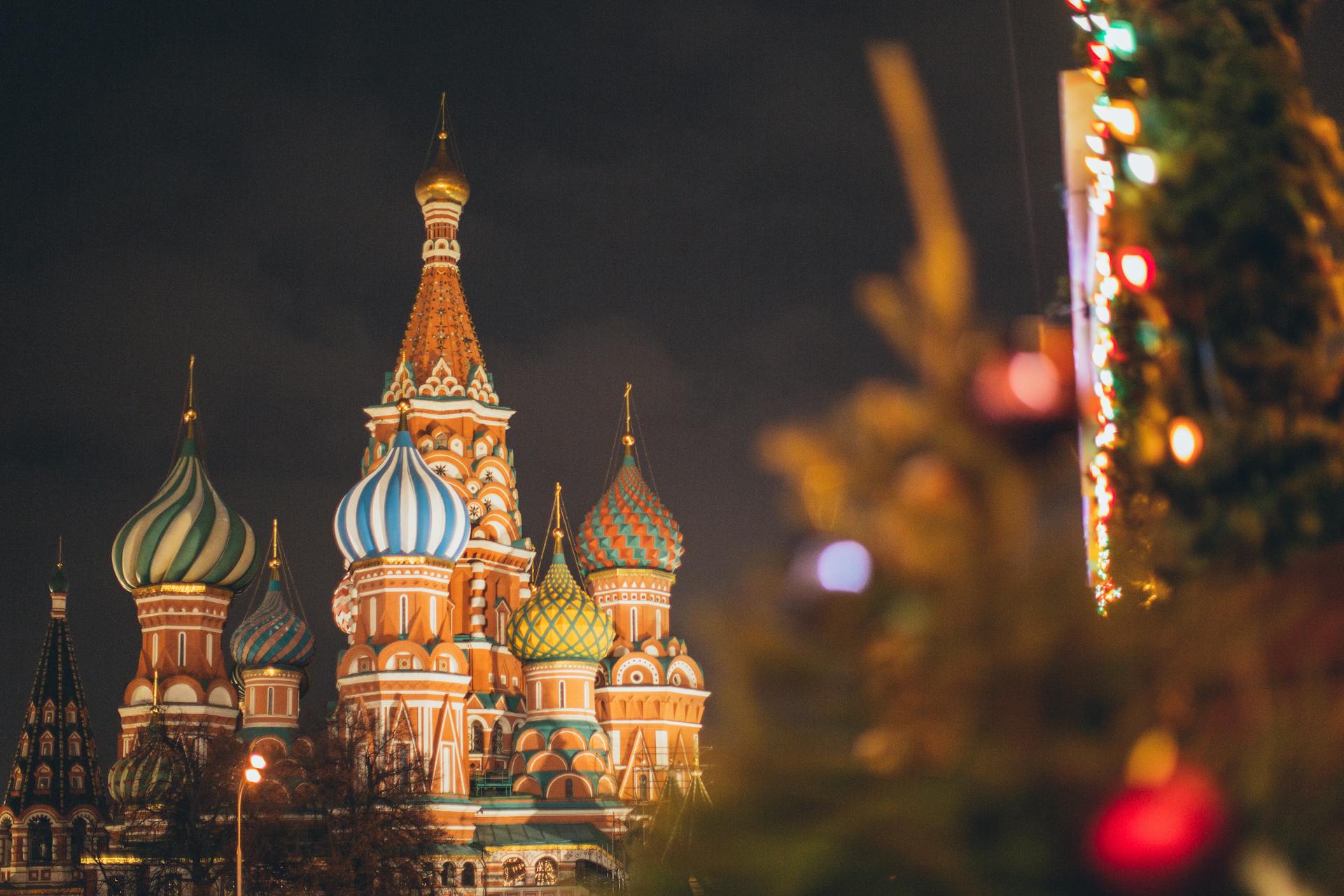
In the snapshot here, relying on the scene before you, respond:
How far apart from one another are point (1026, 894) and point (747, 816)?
A: 0.40 metres

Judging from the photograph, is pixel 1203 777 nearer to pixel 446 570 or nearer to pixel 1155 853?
pixel 1155 853

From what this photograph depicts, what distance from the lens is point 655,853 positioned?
3193 millimetres

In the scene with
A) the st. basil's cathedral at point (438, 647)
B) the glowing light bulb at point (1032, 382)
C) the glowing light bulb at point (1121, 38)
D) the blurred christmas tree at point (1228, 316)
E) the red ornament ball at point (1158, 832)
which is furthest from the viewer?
the st. basil's cathedral at point (438, 647)

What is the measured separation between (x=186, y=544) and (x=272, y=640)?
8.87ft

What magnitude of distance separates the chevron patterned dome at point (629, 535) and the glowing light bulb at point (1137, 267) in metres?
36.2

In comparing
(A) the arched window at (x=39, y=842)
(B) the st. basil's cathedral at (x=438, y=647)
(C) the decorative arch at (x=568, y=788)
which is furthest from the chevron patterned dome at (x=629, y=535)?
(A) the arched window at (x=39, y=842)

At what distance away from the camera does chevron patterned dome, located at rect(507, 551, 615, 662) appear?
34406mm

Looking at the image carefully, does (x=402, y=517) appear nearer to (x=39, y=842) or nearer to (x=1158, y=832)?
(x=39, y=842)

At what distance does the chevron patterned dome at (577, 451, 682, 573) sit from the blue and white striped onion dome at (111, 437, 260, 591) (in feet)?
25.4

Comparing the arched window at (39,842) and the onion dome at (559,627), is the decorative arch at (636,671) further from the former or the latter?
the arched window at (39,842)

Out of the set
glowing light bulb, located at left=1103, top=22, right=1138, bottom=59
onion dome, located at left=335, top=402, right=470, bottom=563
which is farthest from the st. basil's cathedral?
glowing light bulb, located at left=1103, top=22, right=1138, bottom=59

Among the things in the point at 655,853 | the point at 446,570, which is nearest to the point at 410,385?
the point at 446,570

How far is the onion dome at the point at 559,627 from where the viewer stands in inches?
1355

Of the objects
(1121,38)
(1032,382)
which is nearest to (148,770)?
(1121,38)
